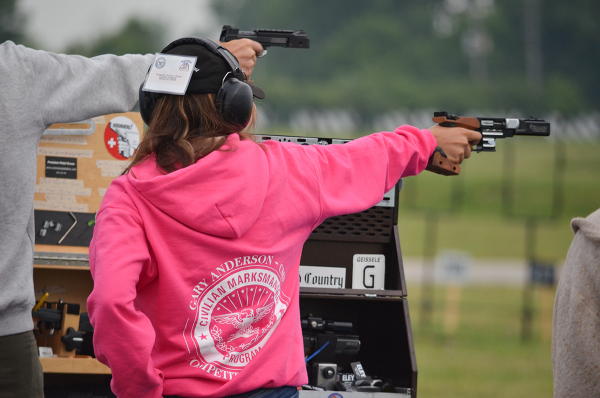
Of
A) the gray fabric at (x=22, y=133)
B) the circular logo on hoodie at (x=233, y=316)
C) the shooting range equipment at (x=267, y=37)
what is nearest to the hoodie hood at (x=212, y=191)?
the circular logo on hoodie at (x=233, y=316)

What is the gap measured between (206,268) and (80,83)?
83cm

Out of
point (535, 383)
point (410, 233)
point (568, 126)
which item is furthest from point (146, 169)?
point (568, 126)

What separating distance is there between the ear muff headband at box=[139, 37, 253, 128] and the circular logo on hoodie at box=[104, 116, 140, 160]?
1220 millimetres

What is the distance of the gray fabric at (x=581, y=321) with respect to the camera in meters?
1.38

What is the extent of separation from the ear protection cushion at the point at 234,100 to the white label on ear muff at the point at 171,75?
0.28ft

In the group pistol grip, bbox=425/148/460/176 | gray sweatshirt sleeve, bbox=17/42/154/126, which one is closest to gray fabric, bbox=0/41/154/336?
gray sweatshirt sleeve, bbox=17/42/154/126

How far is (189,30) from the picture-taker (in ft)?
80.4

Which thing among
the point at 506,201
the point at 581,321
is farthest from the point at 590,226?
the point at 506,201

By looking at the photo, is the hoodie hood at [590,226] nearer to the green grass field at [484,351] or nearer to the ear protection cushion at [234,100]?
the ear protection cushion at [234,100]

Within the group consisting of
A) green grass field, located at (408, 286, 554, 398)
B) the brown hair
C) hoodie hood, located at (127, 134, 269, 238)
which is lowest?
green grass field, located at (408, 286, 554, 398)

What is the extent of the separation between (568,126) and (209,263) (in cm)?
2652

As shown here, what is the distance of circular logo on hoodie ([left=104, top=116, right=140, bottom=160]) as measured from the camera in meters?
2.74

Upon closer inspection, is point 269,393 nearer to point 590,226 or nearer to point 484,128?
point 590,226

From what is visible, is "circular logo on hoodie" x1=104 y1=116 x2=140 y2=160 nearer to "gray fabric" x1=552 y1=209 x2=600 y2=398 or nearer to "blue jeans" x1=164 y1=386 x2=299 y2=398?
"blue jeans" x1=164 y1=386 x2=299 y2=398
